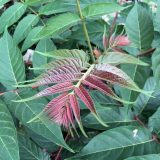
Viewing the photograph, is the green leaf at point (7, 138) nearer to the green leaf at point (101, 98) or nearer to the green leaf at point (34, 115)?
the green leaf at point (34, 115)

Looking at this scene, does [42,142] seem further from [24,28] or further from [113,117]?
[24,28]

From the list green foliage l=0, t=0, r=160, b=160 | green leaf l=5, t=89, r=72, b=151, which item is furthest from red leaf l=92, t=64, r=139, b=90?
green leaf l=5, t=89, r=72, b=151

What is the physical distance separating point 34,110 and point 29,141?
9cm

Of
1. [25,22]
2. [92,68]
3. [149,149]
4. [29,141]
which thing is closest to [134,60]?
[92,68]

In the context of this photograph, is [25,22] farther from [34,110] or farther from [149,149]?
[149,149]

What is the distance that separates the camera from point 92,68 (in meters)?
0.58

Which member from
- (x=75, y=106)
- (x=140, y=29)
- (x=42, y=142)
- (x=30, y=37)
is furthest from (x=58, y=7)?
(x=75, y=106)

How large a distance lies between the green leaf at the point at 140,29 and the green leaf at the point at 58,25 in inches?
4.8

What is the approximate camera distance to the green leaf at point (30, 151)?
737mm

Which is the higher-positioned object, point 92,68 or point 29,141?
point 92,68

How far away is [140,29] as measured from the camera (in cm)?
79

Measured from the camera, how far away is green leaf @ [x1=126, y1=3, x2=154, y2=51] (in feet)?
2.55

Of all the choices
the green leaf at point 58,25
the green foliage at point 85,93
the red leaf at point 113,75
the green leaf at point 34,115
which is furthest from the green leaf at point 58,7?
the red leaf at point 113,75

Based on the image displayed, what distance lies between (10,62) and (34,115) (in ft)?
0.52
